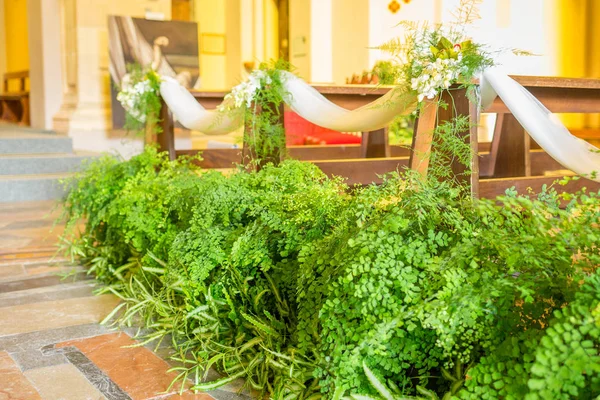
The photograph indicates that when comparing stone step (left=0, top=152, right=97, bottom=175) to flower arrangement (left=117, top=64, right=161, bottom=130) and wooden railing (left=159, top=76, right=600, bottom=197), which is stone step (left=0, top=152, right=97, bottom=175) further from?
wooden railing (left=159, top=76, right=600, bottom=197)

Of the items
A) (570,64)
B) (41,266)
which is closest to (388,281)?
(41,266)

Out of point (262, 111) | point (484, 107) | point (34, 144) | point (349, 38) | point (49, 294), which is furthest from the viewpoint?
point (349, 38)

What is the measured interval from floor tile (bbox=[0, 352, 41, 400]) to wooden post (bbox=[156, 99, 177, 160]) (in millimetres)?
2160

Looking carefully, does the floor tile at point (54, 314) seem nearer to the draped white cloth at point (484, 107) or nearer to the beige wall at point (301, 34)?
the draped white cloth at point (484, 107)

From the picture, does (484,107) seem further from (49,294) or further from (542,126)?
(49,294)

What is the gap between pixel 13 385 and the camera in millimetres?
2258

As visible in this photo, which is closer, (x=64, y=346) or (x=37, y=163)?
(x=64, y=346)

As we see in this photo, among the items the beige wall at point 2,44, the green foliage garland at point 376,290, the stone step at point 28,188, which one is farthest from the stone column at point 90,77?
the beige wall at point 2,44

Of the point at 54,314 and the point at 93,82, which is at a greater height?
the point at 93,82

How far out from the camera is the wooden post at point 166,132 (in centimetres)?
442

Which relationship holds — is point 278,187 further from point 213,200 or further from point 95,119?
point 95,119

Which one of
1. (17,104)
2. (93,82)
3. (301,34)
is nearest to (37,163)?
(93,82)

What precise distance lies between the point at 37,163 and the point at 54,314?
175 inches

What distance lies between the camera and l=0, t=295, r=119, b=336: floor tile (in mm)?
2906
